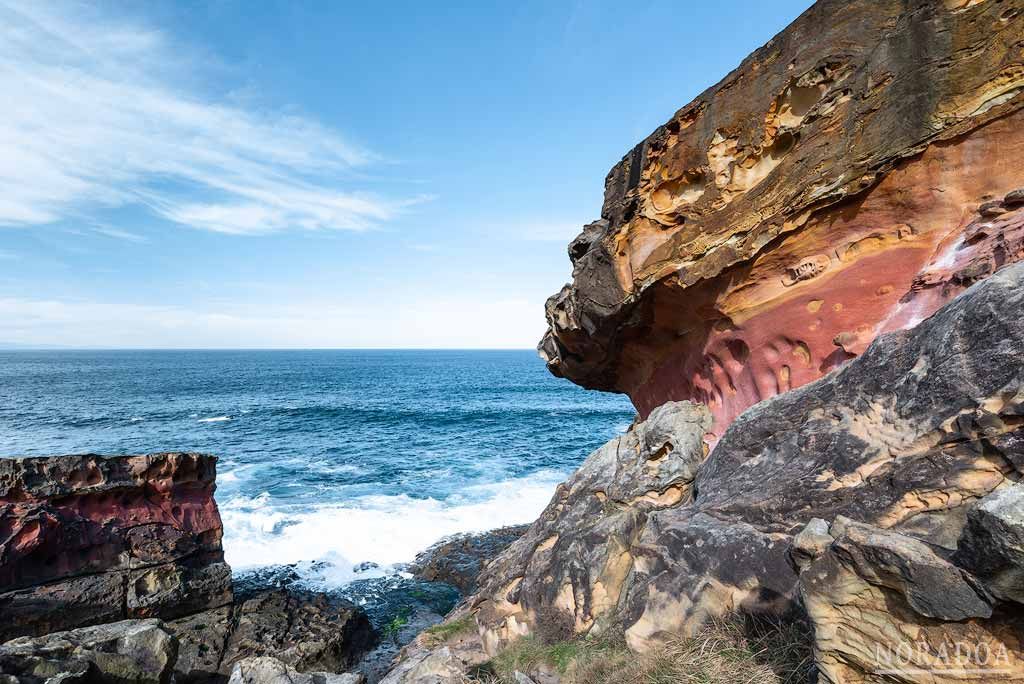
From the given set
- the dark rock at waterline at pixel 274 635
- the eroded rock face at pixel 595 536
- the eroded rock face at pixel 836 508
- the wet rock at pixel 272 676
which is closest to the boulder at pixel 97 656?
the dark rock at waterline at pixel 274 635

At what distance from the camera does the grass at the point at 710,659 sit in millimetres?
4758

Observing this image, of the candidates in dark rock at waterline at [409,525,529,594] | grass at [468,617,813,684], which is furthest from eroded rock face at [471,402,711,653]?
dark rock at waterline at [409,525,529,594]

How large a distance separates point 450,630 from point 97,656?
20.5 ft

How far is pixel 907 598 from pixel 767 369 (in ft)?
17.6

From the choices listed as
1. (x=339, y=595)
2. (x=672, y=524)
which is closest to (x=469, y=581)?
(x=339, y=595)

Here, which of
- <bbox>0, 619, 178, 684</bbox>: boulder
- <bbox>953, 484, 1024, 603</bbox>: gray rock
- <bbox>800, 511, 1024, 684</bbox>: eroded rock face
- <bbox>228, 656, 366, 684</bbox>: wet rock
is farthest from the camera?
<bbox>0, 619, 178, 684</bbox>: boulder

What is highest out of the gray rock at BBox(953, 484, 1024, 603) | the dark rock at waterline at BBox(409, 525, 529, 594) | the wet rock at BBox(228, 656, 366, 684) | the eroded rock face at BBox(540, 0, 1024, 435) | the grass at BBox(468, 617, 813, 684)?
the eroded rock face at BBox(540, 0, 1024, 435)

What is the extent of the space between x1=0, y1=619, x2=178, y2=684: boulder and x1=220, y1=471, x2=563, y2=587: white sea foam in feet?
23.2

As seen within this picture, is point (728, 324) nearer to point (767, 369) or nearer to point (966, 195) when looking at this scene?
point (767, 369)

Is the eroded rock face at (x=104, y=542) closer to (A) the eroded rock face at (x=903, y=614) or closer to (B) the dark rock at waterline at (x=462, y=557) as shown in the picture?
(B) the dark rock at waterline at (x=462, y=557)

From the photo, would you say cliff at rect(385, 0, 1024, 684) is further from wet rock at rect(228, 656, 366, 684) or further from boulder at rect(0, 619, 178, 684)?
boulder at rect(0, 619, 178, 684)

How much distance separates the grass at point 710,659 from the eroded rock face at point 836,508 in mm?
208

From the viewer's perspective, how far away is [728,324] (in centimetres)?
872

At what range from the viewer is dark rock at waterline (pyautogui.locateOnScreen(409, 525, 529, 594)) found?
1748 centimetres
